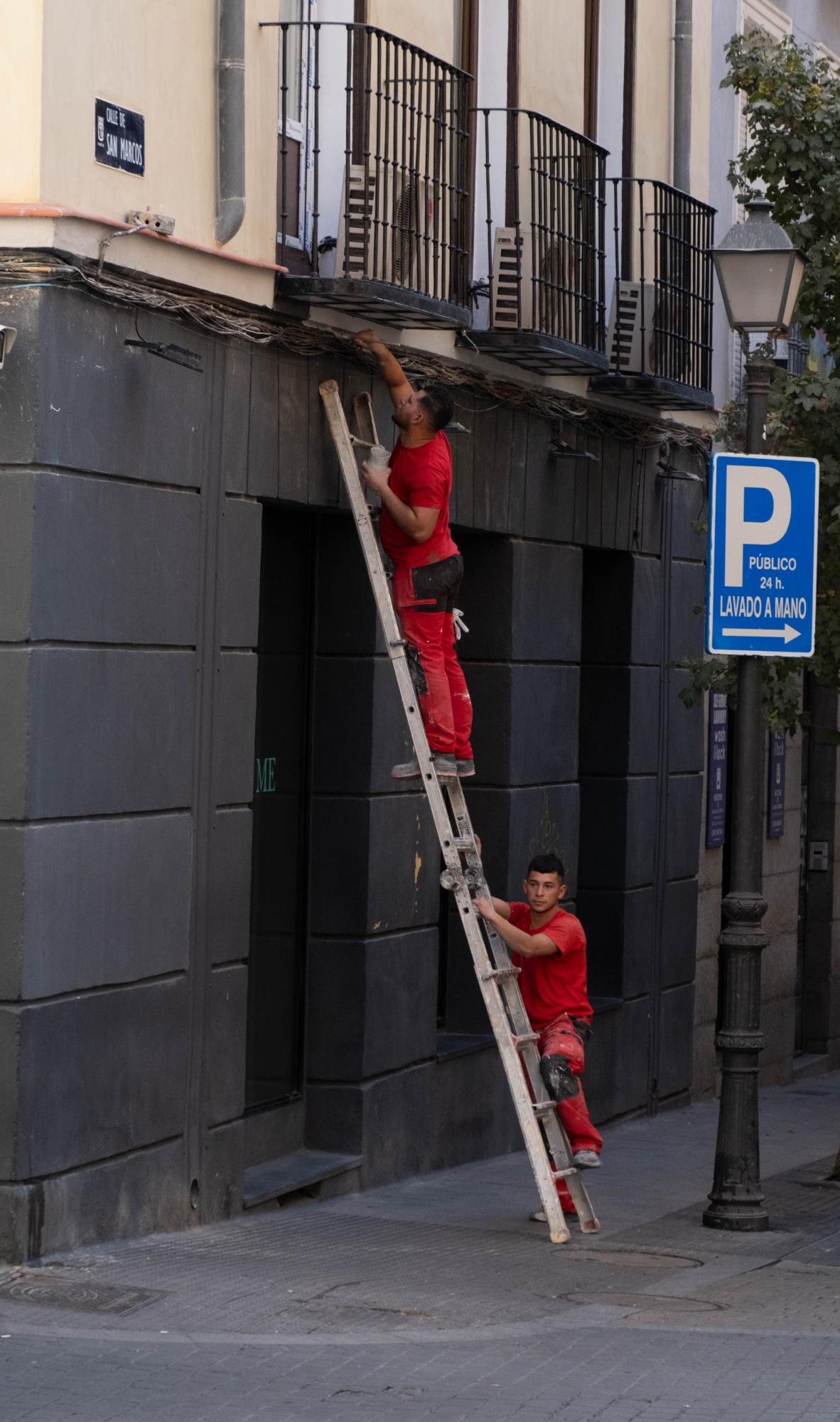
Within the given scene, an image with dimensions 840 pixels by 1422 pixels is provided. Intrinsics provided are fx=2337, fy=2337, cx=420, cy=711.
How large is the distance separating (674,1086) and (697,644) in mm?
3036

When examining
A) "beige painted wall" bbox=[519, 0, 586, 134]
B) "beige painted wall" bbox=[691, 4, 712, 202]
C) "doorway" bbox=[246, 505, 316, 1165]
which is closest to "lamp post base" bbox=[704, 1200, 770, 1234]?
"doorway" bbox=[246, 505, 316, 1165]

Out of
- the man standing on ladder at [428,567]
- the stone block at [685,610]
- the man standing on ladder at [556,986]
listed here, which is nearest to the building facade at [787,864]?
the stone block at [685,610]

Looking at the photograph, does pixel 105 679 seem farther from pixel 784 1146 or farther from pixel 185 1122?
pixel 784 1146

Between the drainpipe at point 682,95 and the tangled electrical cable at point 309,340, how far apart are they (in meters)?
1.72

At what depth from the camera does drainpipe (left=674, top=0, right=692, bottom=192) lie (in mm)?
15594

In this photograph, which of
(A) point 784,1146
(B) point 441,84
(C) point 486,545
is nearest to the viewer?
(B) point 441,84

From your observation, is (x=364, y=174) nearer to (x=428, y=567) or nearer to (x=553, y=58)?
(x=428, y=567)

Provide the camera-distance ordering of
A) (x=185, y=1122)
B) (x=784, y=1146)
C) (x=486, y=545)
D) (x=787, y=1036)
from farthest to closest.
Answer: (x=787, y=1036) → (x=784, y=1146) → (x=486, y=545) → (x=185, y=1122)

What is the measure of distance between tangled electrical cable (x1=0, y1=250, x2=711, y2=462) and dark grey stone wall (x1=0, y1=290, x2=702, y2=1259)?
8 centimetres

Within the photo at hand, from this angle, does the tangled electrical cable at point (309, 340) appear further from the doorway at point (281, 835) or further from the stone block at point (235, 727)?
the stone block at point (235, 727)

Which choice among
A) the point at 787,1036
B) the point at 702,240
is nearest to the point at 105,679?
the point at 702,240

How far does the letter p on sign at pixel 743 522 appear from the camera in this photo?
1070 cm

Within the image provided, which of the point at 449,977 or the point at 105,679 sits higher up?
the point at 105,679

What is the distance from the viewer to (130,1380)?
727 cm
